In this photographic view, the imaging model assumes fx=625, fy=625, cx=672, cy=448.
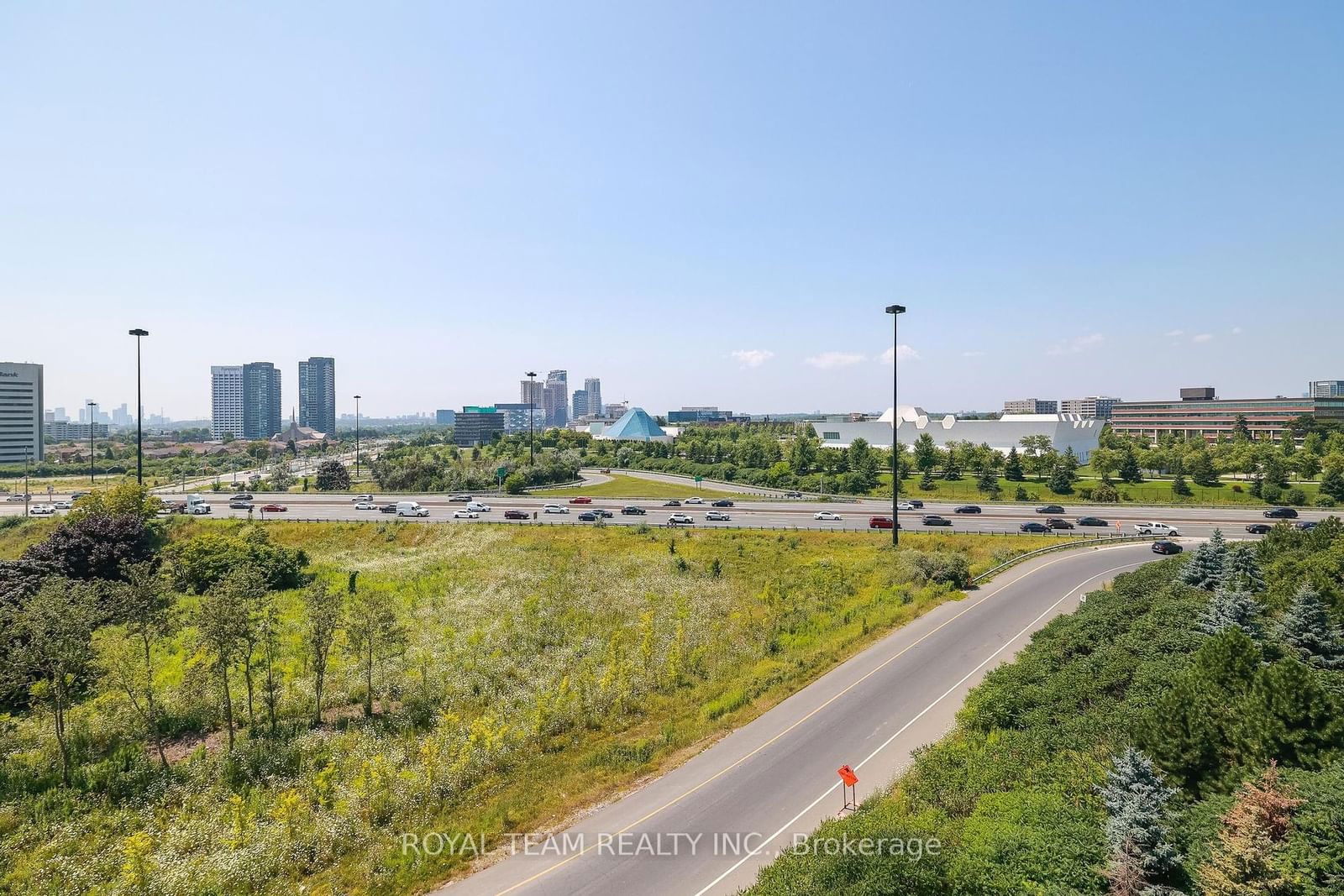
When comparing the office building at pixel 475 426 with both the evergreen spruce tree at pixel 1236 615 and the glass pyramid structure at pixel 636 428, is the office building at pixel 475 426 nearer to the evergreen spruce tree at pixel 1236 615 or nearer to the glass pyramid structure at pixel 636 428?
the glass pyramid structure at pixel 636 428

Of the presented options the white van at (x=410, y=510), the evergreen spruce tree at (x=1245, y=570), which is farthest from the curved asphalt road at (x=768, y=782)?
the white van at (x=410, y=510)

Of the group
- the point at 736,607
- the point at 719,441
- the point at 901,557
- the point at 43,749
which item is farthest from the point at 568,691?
the point at 719,441

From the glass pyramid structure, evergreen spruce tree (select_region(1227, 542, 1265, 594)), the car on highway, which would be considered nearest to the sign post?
evergreen spruce tree (select_region(1227, 542, 1265, 594))

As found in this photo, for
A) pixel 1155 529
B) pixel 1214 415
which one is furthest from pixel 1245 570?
pixel 1214 415

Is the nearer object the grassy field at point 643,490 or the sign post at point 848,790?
the sign post at point 848,790

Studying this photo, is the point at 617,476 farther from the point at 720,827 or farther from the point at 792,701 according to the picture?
the point at 720,827

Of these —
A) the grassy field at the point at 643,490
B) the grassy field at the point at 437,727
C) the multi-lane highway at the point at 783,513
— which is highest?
the grassy field at the point at 643,490
